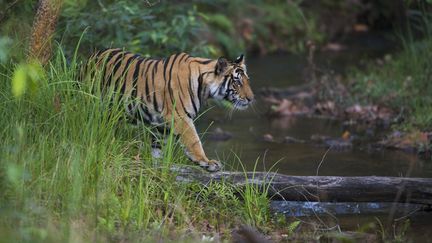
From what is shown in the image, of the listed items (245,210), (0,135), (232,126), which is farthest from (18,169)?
(232,126)

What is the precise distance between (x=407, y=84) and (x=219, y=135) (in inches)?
112

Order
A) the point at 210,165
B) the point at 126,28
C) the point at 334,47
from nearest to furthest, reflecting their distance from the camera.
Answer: the point at 210,165 < the point at 126,28 < the point at 334,47

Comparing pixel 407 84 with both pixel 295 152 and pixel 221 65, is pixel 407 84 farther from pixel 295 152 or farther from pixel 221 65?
pixel 221 65

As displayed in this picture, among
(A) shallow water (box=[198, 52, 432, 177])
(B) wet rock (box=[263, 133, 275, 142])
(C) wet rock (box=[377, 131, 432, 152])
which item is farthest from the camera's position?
(B) wet rock (box=[263, 133, 275, 142])

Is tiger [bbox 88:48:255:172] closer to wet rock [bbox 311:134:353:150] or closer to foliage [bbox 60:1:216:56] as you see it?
foliage [bbox 60:1:216:56]

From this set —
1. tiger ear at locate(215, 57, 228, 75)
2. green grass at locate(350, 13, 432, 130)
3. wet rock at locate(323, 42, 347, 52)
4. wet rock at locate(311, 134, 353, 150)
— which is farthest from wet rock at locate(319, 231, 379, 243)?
wet rock at locate(323, 42, 347, 52)

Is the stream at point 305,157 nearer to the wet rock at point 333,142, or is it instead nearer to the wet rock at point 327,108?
the wet rock at point 333,142

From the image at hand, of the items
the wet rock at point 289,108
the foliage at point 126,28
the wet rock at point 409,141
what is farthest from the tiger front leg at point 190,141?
the wet rock at point 289,108

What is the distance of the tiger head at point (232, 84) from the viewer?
706 centimetres

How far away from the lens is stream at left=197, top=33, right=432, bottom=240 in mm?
6828

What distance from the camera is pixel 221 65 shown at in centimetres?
702

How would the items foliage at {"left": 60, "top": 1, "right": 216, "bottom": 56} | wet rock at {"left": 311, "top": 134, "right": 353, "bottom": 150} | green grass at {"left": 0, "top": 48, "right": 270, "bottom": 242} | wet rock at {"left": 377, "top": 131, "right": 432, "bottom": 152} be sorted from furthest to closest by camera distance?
wet rock at {"left": 311, "top": 134, "right": 353, "bottom": 150}
wet rock at {"left": 377, "top": 131, "right": 432, "bottom": 152}
foliage at {"left": 60, "top": 1, "right": 216, "bottom": 56}
green grass at {"left": 0, "top": 48, "right": 270, "bottom": 242}

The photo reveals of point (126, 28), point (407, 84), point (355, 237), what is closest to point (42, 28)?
point (126, 28)

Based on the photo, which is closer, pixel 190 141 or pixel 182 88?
pixel 190 141
